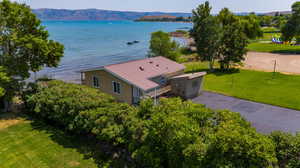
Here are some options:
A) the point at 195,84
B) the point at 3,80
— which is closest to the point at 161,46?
the point at 195,84

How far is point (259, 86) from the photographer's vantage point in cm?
2620

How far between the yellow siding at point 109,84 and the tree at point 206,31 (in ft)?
59.7

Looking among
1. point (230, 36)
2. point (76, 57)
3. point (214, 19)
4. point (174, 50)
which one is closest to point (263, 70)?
point (230, 36)

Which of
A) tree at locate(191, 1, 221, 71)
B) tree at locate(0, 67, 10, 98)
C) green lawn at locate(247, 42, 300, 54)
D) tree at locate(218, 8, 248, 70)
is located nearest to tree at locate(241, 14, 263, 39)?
green lawn at locate(247, 42, 300, 54)

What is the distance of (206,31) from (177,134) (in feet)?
86.4

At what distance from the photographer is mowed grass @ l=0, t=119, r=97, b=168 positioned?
488 inches

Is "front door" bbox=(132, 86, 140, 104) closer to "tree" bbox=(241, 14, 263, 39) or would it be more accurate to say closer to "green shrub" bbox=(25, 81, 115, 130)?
"green shrub" bbox=(25, 81, 115, 130)

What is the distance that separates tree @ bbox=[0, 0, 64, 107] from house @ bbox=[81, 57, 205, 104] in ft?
16.2

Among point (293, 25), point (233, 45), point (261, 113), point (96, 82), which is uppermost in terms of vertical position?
point (293, 25)

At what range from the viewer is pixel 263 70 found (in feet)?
114

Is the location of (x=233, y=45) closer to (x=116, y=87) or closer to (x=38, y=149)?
(x=116, y=87)

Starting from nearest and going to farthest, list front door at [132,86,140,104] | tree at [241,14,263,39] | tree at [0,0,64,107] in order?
tree at [0,0,64,107], front door at [132,86,140,104], tree at [241,14,263,39]

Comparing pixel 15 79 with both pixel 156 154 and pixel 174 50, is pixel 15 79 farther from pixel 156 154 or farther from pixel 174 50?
pixel 174 50

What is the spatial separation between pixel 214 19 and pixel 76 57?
116ft
